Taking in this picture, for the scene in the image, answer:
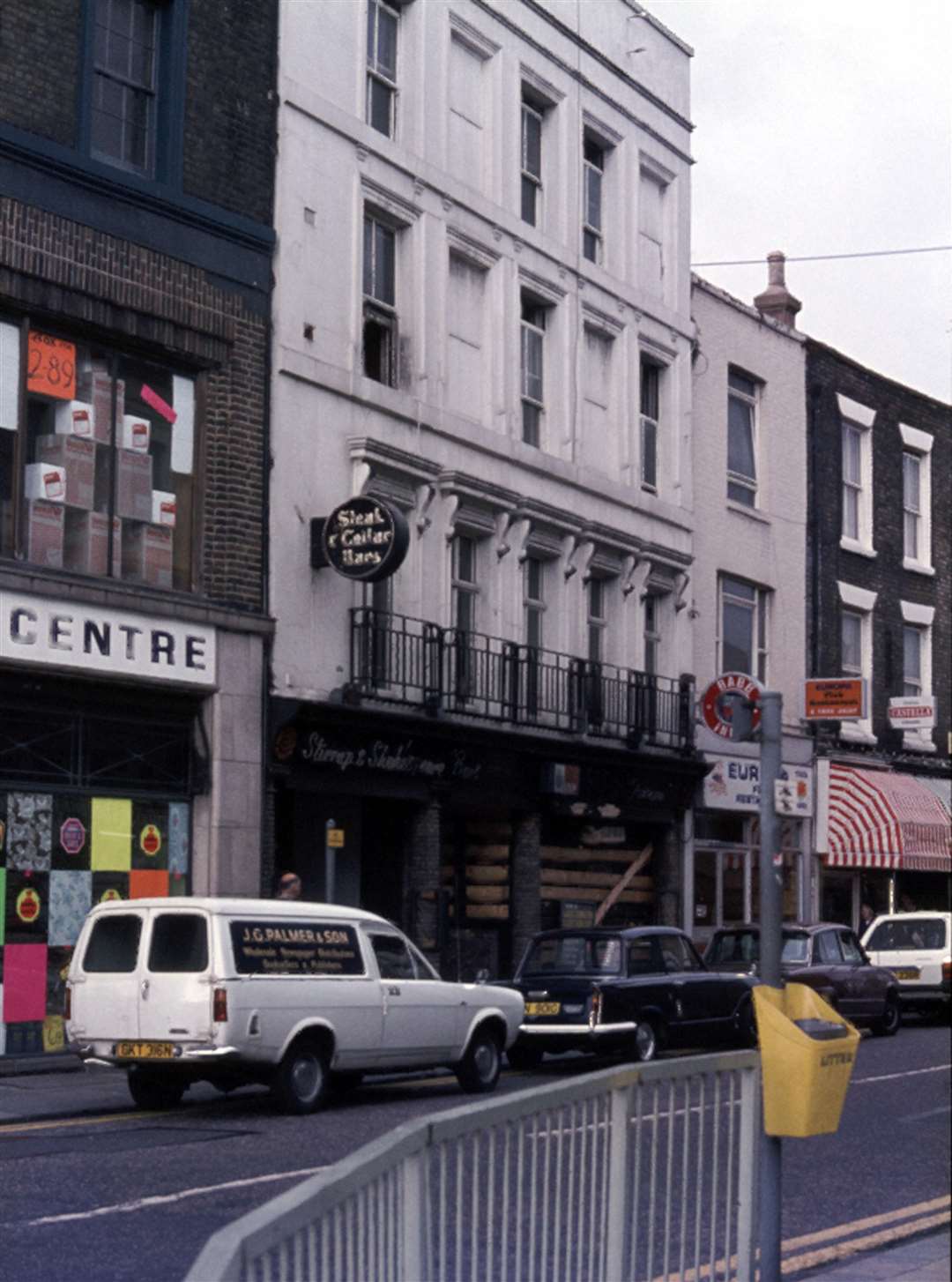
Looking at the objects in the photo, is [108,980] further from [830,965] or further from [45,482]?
[830,965]

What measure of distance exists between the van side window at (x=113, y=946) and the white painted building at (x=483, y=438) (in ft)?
23.4

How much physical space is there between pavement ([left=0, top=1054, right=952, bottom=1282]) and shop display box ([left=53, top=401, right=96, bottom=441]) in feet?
20.9

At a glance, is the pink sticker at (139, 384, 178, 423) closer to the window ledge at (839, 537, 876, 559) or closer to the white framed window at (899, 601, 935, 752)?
the window ledge at (839, 537, 876, 559)

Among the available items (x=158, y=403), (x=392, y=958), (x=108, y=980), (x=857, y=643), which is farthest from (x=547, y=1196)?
(x=857, y=643)

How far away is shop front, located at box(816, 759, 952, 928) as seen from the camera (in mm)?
38281

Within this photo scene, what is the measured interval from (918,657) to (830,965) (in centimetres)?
1640

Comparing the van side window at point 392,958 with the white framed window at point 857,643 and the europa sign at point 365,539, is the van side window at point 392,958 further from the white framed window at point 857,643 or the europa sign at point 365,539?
the white framed window at point 857,643

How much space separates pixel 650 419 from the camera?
114 ft

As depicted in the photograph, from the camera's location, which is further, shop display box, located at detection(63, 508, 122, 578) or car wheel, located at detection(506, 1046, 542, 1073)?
shop display box, located at detection(63, 508, 122, 578)

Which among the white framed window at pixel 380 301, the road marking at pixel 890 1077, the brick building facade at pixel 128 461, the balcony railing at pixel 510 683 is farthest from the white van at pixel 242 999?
the white framed window at pixel 380 301

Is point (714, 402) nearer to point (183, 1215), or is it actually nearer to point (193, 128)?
point (193, 128)

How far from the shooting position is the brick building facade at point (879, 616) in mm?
38875

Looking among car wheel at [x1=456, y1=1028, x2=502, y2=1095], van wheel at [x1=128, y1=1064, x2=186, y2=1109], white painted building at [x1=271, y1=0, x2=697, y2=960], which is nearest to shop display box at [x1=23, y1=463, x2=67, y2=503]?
white painted building at [x1=271, y1=0, x2=697, y2=960]

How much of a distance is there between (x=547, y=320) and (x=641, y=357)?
314 cm
